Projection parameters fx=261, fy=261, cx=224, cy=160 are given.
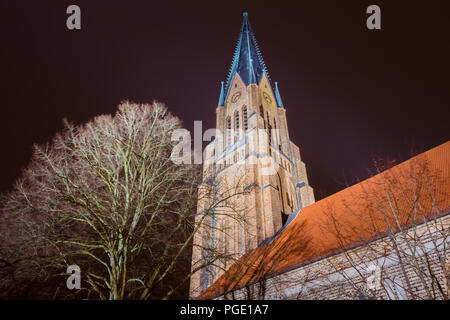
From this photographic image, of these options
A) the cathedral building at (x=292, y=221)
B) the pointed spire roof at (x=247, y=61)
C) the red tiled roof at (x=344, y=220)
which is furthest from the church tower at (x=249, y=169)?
the red tiled roof at (x=344, y=220)

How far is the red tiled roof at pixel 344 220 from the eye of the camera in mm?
9422

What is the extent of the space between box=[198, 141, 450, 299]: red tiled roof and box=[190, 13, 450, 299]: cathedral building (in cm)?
6

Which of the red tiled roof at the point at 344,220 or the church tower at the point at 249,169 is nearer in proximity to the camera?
the red tiled roof at the point at 344,220

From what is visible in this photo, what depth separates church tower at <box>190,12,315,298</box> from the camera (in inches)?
691

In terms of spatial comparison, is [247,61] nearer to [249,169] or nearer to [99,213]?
[249,169]

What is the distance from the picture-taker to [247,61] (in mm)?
34438

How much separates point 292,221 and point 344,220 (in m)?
5.36

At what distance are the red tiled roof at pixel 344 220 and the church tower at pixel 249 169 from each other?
6.12ft

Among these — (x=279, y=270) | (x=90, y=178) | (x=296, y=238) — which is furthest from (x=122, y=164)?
(x=296, y=238)

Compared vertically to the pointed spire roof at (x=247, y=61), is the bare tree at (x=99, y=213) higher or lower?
lower

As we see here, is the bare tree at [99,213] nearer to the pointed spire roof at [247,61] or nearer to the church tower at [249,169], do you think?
the church tower at [249,169]

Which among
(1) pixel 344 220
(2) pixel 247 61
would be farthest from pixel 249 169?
(2) pixel 247 61

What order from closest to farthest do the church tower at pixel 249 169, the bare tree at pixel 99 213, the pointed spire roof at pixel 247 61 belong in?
1. the bare tree at pixel 99 213
2. the church tower at pixel 249 169
3. the pointed spire roof at pixel 247 61
